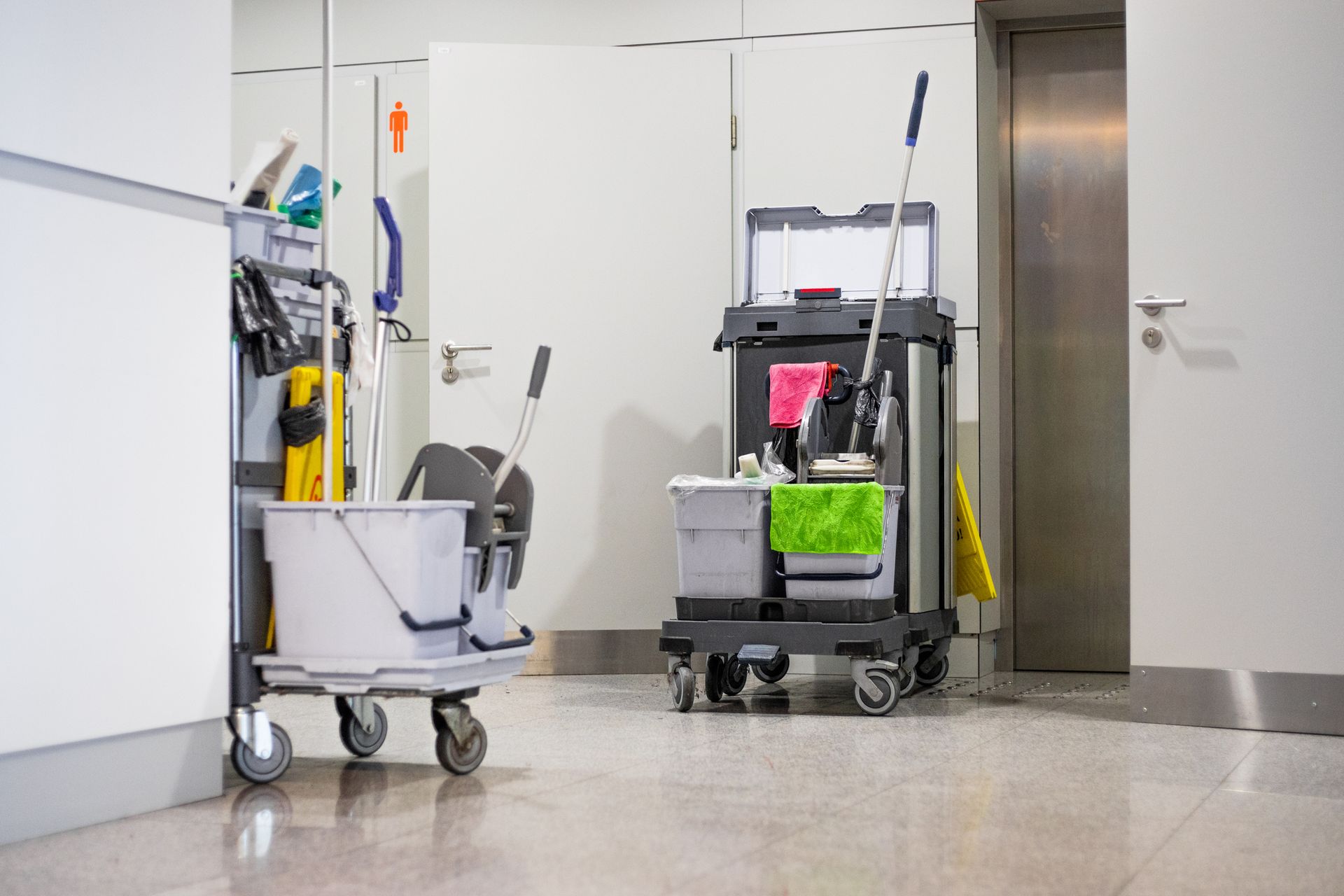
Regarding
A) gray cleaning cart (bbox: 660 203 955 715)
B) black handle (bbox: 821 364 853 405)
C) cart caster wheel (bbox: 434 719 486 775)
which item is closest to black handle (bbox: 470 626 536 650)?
cart caster wheel (bbox: 434 719 486 775)

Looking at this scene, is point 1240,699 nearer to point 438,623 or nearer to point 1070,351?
point 1070,351

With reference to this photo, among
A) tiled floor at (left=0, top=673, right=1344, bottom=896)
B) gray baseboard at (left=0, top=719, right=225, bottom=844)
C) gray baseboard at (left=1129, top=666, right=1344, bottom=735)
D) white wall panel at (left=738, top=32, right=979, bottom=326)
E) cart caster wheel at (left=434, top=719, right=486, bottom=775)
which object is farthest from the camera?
white wall panel at (left=738, top=32, right=979, bottom=326)

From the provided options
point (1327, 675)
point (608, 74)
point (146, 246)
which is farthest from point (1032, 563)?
point (146, 246)

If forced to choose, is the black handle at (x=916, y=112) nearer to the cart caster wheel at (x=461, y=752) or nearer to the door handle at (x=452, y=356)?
the door handle at (x=452, y=356)

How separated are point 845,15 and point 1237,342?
187 cm

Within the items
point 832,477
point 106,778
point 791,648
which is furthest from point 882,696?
point 106,778

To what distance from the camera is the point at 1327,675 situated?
305cm

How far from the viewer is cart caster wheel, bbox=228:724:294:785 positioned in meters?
2.33

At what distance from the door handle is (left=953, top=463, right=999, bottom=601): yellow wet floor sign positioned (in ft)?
5.23

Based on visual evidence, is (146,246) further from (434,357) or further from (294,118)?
(294,118)

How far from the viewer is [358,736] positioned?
262cm

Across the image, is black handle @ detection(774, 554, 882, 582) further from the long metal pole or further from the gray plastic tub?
the long metal pole

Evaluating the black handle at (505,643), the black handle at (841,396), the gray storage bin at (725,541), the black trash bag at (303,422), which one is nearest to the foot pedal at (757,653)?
the gray storage bin at (725,541)

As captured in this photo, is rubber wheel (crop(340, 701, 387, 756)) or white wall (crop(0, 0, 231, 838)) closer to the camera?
white wall (crop(0, 0, 231, 838))
